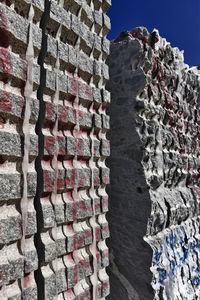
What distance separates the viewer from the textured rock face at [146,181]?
2.99 metres

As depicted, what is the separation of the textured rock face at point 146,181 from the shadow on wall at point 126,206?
0.04 ft

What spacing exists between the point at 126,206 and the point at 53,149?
1.80m

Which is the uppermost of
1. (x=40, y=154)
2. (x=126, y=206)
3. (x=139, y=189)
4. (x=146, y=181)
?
(x=40, y=154)

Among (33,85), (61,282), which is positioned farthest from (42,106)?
(61,282)

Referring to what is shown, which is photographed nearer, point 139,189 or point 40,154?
point 40,154

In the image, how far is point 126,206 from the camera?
318 cm

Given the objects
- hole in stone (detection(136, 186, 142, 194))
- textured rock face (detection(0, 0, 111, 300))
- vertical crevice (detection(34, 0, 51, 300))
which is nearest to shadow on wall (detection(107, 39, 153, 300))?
hole in stone (detection(136, 186, 142, 194))

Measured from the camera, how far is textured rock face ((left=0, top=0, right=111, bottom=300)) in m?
1.44

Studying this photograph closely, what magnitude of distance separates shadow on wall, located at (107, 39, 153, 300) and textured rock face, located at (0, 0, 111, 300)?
92cm

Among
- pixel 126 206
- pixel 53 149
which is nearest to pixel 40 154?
pixel 53 149

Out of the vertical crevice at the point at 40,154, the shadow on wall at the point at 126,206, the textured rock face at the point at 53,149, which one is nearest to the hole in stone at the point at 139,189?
the shadow on wall at the point at 126,206

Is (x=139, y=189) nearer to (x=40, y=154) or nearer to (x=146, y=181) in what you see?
(x=146, y=181)

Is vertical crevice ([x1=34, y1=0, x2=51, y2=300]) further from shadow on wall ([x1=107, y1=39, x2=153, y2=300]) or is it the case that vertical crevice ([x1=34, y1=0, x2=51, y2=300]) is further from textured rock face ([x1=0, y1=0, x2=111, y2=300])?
shadow on wall ([x1=107, y1=39, x2=153, y2=300])

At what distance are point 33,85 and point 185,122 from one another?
347cm
